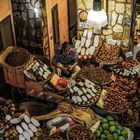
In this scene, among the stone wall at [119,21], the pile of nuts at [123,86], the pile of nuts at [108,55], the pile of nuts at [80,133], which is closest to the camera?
the pile of nuts at [80,133]

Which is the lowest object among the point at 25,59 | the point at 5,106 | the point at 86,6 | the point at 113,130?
the point at 113,130

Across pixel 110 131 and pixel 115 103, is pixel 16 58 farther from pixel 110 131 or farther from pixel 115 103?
pixel 110 131

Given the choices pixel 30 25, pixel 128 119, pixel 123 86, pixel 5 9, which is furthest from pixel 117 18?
pixel 5 9

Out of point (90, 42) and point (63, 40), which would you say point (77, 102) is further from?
point (63, 40)

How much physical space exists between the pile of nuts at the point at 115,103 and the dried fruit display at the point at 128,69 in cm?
134

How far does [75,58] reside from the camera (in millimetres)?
10570

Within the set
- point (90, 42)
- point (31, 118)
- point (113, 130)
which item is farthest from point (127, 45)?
point (31, 118)

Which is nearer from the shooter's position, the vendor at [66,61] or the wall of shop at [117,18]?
the vendor at [66,61]

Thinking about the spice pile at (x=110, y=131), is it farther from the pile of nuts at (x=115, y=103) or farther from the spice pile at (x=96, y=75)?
the spice pile at (x=96, y=75)

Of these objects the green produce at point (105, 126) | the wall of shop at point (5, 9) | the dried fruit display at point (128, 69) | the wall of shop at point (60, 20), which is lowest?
the green produce at point (105, 126)

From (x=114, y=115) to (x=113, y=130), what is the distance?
0.71 m

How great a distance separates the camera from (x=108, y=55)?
35.2ft

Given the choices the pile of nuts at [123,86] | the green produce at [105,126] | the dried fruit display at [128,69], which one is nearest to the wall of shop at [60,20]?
the dried fruit display at [128,69]

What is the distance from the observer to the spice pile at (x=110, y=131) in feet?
26.0
